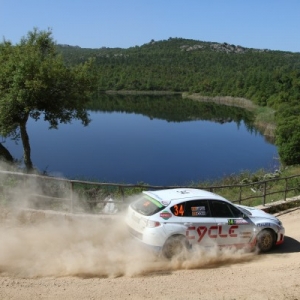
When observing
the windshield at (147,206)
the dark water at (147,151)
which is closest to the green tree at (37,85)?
the dark water at (147,151)

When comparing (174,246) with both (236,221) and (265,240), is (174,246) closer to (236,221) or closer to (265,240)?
(236,221)

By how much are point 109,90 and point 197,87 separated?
37.8 meters

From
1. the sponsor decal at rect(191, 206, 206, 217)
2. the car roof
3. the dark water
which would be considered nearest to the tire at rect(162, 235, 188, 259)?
the sponsor decal at rect(191, 206, 206, 217)

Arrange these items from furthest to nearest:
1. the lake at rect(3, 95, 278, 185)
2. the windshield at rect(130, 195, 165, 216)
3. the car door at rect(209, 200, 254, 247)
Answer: the lake at rect(3, 95, 278, 185)
the car door at rect(209, 200, 254, 247)
the windshield at rect(130, 195, 165, 216)

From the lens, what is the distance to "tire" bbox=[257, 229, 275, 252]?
10.7 metres

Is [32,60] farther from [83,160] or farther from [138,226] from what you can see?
[83,160]

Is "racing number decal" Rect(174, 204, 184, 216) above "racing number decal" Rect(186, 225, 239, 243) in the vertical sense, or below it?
above

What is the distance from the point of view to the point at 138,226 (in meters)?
9.62

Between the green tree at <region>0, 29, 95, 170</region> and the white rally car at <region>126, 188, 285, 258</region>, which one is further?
the green tree at <region>0, 29, 95, 170</region>

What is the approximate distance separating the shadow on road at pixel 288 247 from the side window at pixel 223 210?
1645 millimetres

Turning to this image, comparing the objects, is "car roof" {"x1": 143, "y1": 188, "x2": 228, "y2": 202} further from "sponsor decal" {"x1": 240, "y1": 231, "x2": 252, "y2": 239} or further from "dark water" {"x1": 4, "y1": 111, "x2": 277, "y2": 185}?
"dark water" {"x1": 4, "y1": 111, "x2": 277, "y2": 185}

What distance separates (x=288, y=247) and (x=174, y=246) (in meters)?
3.68

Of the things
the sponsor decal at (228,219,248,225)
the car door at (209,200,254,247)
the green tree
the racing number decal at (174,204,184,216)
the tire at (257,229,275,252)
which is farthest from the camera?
the green tree

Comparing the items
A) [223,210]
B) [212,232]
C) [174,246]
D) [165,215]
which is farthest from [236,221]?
[165,215]
